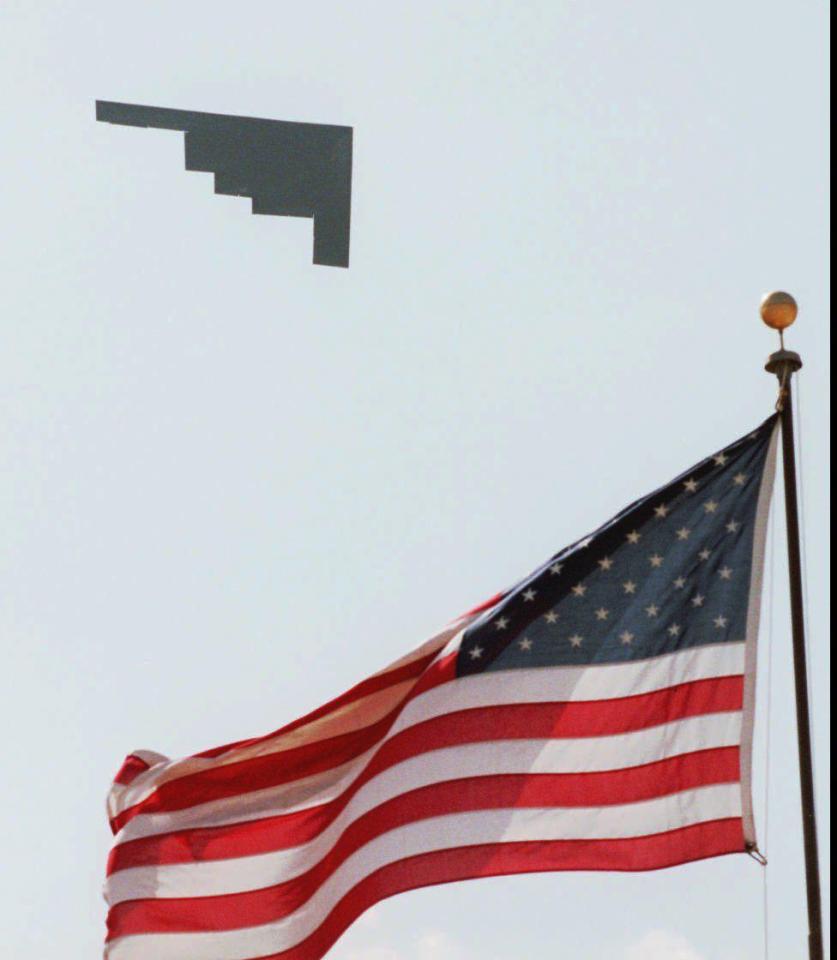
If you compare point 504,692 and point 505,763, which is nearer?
point 505,763

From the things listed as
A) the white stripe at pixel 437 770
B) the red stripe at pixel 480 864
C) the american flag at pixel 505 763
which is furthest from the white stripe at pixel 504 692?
the red stripe at pixel 480 864

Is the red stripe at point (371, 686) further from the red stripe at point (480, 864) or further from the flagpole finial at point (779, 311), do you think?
the flagpole finial at point (779, 311)

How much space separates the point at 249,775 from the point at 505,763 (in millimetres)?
1888

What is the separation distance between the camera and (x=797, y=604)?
45.5ft

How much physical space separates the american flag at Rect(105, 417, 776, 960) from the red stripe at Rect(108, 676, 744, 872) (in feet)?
0.05

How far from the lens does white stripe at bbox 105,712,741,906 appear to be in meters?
15.1

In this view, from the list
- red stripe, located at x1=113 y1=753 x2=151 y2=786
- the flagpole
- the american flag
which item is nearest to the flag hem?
the american flag

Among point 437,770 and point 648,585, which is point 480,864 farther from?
point 648,585

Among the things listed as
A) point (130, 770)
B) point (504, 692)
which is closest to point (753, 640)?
point (504, 692)

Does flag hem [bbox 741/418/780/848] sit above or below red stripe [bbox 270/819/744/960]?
above

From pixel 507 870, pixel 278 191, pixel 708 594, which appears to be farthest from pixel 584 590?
pixel 278 191

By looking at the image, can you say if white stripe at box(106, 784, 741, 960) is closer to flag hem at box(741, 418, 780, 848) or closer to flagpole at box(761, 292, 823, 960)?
flag hem at box(741, 418, 780, 848)

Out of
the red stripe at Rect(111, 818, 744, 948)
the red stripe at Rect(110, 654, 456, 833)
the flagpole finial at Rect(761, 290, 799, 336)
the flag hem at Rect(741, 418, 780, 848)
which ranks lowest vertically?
the red stripe at Rect(111, 818, 744, 948)

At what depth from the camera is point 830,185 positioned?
14.9 metres
